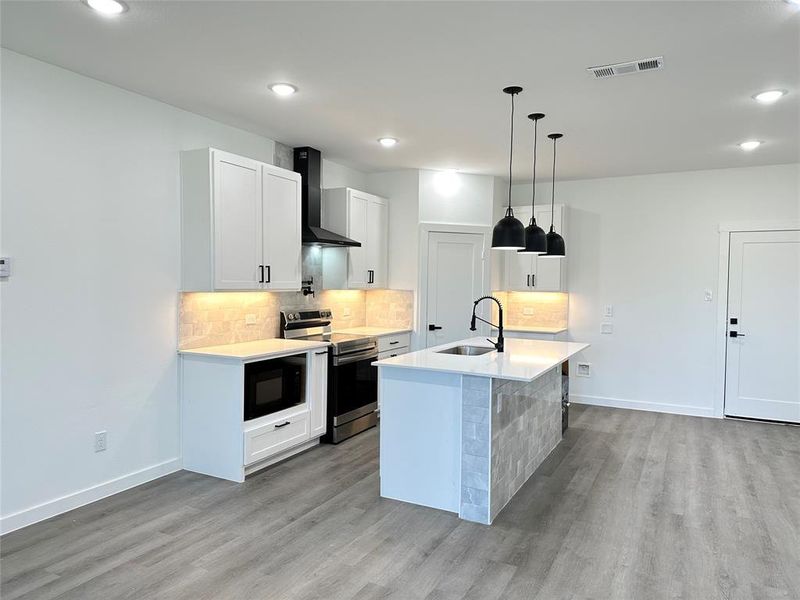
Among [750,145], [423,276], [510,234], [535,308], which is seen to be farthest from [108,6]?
[535,308]

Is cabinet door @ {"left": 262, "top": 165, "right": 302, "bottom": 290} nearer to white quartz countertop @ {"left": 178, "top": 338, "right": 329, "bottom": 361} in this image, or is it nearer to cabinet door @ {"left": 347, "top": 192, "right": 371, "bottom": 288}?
white quartz countertop @ {"left": 178, "top": 338, "right": 329, "bottom": 361}

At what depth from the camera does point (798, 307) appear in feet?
18.1

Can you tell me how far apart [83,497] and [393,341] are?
312 cm

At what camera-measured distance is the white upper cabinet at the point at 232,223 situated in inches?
154

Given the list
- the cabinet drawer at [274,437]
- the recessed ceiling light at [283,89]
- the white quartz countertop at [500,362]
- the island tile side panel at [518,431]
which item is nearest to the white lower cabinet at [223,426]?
the cabinet drawer at [274,437]

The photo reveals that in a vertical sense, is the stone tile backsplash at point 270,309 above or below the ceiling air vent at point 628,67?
below

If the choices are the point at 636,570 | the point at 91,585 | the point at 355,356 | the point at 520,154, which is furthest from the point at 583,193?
the point at 91,585

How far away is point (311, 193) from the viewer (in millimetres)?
5137

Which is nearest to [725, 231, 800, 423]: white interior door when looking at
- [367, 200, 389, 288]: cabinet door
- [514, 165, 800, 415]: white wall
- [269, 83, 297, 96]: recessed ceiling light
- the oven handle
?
[514, 165, 800, 415]: white wall

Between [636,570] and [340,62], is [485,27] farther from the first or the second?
[636,570]

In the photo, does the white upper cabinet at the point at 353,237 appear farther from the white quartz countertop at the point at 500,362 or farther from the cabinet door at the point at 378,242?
the white quartz countertop at the point at 500,362

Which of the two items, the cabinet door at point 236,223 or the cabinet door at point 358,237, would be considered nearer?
the cabinet door at point 236,223

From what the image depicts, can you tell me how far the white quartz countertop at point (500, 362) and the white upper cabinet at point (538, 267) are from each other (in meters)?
2.10

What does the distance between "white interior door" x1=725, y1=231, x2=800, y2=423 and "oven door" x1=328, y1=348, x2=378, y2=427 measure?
→ 152 inches
